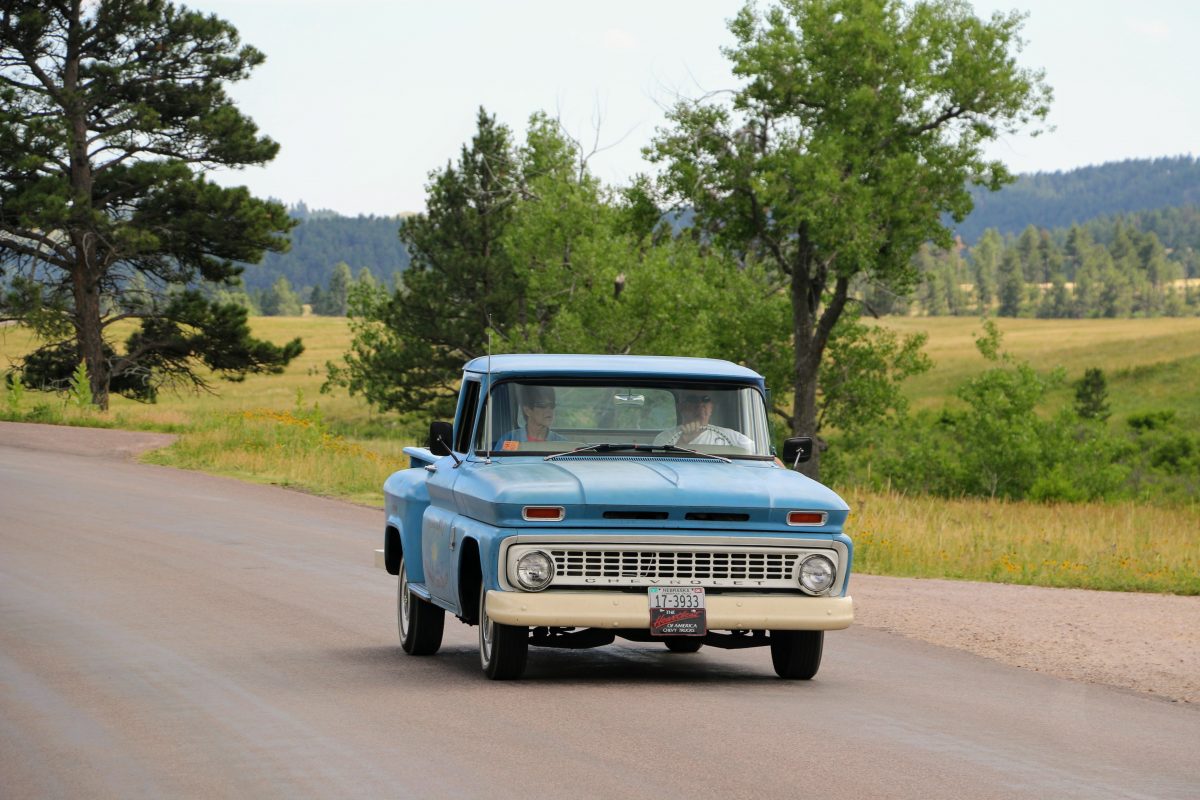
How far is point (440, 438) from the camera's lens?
10.5 metres

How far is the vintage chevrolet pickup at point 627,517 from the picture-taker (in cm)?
907

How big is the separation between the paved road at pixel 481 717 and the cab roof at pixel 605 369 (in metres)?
1.76

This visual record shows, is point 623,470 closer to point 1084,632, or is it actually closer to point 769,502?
point 769,502

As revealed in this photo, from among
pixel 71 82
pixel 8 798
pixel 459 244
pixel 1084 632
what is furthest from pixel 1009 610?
pixel 459 244

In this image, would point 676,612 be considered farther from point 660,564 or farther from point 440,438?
point 440,438

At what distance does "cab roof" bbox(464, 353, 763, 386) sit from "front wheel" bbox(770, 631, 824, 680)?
60.0 inches

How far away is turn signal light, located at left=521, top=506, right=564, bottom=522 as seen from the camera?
29.7ft

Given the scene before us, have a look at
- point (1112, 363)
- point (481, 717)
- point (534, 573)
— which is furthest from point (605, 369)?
point (1112, 363)

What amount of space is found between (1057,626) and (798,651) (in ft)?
14.3

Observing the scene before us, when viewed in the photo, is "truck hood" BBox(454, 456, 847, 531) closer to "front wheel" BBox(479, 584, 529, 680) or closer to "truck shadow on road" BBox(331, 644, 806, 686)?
"front wheel" BBox(479, 584, 529, 680)

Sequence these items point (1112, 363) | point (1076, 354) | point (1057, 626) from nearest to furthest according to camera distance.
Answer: point (1057, 626), point (1112, 363), point (1076, 354)

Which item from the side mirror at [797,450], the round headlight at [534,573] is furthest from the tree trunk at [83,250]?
the round headlight at [534,573]

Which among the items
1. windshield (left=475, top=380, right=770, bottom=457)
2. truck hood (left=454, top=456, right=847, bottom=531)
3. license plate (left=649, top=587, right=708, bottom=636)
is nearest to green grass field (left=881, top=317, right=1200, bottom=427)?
windshield (left=475, top=380, right=770, bottom=457)

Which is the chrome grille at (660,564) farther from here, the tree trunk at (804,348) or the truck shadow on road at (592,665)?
the tree trunk at (804,348)
